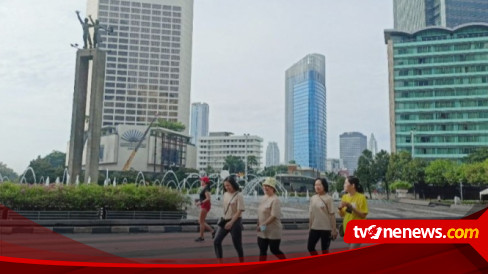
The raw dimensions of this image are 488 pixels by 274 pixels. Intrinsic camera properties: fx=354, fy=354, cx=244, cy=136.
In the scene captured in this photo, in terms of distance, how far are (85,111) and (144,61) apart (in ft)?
48.5

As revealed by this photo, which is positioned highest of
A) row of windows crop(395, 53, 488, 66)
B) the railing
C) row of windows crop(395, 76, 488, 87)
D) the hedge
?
row of windows crop(395, 53, 488, 66)

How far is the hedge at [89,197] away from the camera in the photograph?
668 cm

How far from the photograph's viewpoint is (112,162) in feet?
146

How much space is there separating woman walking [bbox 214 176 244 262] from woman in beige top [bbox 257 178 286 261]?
0.25m

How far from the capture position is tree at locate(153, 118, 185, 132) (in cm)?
3947

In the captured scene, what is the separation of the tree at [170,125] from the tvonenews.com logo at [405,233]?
36.7 m

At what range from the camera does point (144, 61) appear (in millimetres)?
26969

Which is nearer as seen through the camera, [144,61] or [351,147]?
[351,147]

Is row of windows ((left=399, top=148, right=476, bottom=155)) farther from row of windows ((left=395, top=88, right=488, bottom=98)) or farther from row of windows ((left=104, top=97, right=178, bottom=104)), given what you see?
row of windows ((left=104, top=97, right=178, bottom=104))

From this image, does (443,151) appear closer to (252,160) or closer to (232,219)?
(232,219)

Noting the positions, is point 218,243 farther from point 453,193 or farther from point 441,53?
point 441,53

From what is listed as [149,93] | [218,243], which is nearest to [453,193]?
[218,243]

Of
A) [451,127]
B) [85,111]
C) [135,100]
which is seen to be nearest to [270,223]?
[451,127]

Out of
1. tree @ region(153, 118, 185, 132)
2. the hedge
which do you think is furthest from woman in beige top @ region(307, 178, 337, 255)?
tree @ region(153, 118, 185, 132)
